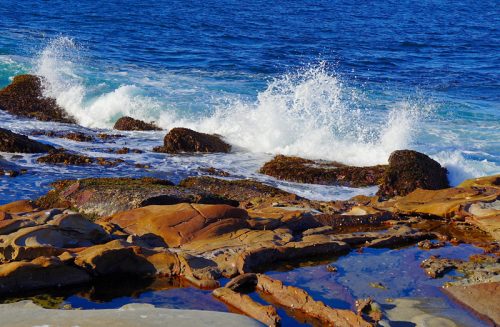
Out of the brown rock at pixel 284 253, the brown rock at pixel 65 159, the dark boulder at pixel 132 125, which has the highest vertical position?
the dark boulder at pixel 132 125

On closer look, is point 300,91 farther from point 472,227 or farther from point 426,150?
point 472,227

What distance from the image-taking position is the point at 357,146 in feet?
57.2

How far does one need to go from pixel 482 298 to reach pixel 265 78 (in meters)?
18.8

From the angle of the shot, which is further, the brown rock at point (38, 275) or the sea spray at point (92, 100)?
the sea spray at point (92, 100)

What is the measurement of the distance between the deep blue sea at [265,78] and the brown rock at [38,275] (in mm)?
4570

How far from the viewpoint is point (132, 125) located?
62.3 feet

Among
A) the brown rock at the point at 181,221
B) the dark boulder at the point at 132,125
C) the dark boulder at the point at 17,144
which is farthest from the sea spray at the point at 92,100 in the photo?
the brown rock at the point at 181,221

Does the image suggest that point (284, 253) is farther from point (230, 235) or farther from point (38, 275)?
point (38, 275)

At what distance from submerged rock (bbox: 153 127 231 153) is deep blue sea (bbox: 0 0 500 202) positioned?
0.46 m

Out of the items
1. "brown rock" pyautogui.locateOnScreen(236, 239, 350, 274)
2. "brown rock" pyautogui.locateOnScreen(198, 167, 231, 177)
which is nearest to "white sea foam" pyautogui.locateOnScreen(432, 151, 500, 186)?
"brown rock" pyautogui.locateOnScreen(198, 167, 231, 177)

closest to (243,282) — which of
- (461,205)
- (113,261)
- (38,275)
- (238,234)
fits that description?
(113,261)

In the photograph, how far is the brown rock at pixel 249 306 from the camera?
22.3ft

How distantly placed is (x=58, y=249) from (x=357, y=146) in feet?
34.1

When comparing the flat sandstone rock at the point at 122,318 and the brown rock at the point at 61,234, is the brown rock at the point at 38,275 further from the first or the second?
the flat sandstone rock at the point at 122,318
